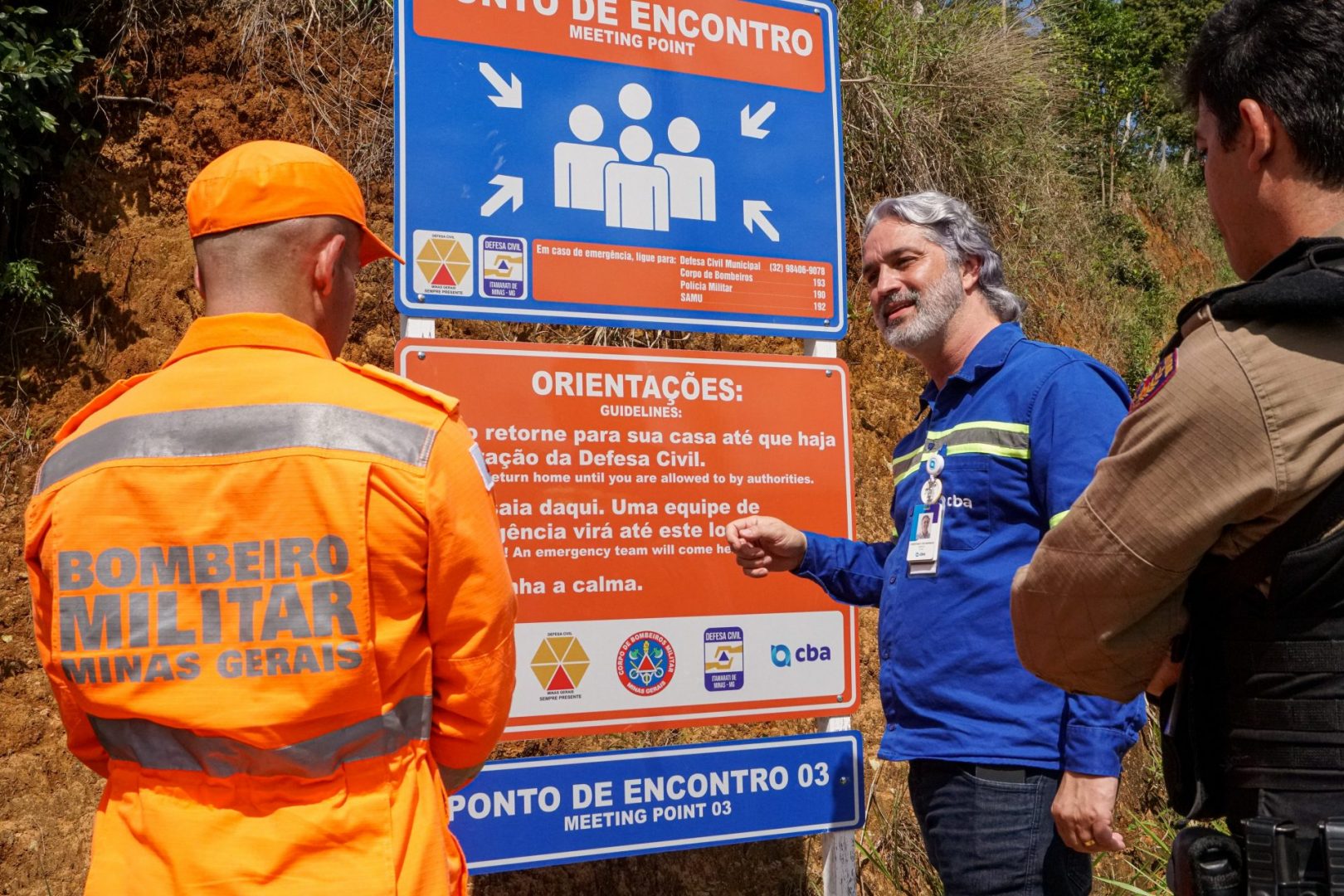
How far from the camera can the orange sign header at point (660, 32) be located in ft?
9.86

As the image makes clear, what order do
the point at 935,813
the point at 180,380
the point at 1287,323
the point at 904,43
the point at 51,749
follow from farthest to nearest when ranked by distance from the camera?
the point at 904,43 → the point at 51,749 → the point at 935,813 → the point at 180,380 → the point at 1287,323

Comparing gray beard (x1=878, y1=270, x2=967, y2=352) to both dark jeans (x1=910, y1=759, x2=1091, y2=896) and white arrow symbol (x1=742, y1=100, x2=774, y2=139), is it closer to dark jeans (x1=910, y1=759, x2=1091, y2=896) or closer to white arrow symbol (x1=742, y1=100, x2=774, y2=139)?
white arrow symbol (x1=742, y1=100, x2=774, y2=139)

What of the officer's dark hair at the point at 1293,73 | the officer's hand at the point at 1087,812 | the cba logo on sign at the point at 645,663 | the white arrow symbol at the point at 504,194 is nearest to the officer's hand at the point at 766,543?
the cba logo on sign at the point at 645,663

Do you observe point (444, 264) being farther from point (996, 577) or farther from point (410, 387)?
point (996, 577)

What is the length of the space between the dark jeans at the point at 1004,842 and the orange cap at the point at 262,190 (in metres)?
1.72

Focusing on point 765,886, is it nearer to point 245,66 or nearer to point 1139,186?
point 245,66

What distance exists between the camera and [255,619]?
5.15 feet

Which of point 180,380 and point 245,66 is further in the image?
point 245,66

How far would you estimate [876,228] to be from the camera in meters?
2.98

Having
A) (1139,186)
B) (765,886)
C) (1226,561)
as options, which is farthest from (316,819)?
(1139,186)

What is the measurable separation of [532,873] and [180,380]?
3.08m

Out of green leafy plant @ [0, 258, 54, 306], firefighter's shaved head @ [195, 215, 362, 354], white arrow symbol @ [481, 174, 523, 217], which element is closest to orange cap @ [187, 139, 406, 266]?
firefighter's shaved head @ [195, 215, 362, 354]

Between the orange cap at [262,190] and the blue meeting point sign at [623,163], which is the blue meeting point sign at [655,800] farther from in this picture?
the orange cap at [262,190]

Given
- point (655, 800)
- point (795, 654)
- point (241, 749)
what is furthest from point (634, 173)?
point (241, 749)
